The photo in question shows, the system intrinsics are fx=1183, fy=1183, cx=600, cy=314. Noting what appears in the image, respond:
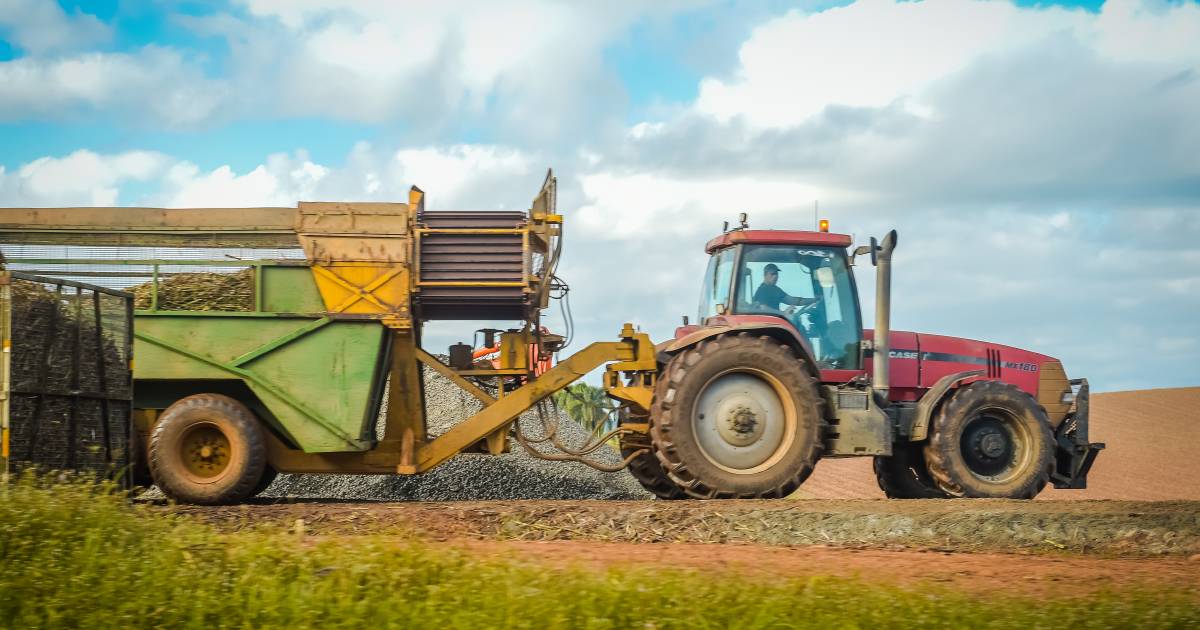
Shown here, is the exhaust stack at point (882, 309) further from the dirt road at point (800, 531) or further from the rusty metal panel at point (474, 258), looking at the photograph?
the rusty metal panel at point (474, 258)

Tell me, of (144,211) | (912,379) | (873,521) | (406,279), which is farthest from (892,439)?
(144,211)

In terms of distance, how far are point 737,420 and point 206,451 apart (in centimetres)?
512

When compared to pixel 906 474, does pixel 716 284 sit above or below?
above

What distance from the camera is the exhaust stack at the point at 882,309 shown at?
39.6ft

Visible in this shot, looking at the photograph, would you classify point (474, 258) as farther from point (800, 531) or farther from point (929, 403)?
point (929, 403)

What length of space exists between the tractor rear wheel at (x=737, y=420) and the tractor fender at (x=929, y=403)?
1241mm

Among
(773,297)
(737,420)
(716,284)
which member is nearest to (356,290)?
(716,284)

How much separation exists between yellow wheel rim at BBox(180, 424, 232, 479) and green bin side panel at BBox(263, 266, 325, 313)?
1306mm

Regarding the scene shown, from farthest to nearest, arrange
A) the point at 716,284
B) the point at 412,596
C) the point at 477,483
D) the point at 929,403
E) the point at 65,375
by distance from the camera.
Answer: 1. the point at 477,483
2. the point at 716,284
3. the point at 929,403
4. the point at 65,375
5. the point at 412,596

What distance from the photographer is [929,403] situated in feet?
40.2

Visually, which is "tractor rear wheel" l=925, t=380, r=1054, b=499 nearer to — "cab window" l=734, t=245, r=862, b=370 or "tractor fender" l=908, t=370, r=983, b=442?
"tractor fender" l=908, t=370, r=983, b=442

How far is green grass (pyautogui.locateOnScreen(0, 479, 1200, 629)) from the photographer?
594 cm

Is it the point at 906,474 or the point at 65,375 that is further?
the point at 906,474

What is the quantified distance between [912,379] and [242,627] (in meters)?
9.06
